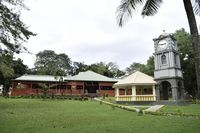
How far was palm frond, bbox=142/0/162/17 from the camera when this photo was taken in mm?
8781

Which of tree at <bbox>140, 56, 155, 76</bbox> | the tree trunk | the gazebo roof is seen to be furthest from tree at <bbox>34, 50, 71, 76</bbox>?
the tree trunk

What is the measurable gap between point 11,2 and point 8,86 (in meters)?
46.7

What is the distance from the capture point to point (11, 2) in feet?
70.1

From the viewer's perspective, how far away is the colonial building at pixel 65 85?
45.1m

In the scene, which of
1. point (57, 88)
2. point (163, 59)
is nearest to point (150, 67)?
point (163, 59)

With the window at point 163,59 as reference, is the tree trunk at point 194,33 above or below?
below

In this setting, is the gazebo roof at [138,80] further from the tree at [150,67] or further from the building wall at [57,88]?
the building wall at [57,88]

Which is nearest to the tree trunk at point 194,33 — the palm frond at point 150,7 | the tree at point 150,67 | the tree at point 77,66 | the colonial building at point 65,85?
the palm frond at point 150,7

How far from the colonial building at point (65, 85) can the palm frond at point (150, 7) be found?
119ft

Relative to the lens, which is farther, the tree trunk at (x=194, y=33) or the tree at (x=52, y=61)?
the tree at (x=52, y=61)

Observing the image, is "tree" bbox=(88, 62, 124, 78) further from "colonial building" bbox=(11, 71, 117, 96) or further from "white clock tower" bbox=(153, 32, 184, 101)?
"white clock tower" bbox=(153, 32, 184, 101)

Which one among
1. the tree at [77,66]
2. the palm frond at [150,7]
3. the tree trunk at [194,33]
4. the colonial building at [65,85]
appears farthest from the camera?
the tree at [77,66]

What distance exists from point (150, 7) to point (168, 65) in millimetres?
21482

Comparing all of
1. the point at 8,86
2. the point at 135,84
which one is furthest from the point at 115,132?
the point at 8,86
